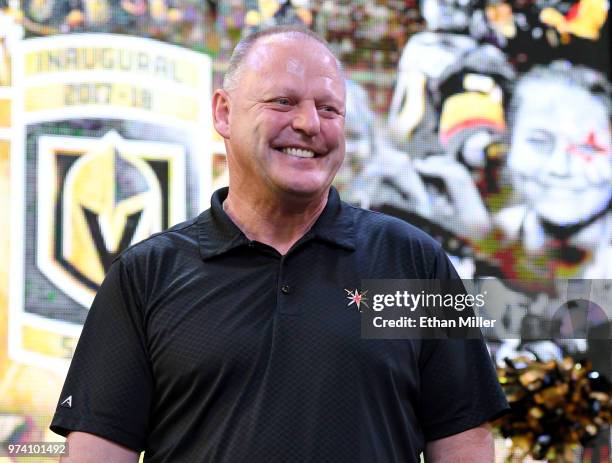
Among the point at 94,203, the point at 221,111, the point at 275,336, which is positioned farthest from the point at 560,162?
the point at 275,336

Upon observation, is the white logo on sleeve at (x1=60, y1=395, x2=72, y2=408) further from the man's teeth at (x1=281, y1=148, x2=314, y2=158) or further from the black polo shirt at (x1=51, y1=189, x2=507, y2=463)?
the man's teeth at (x1=281, y1=148, x2=314, y2=158)

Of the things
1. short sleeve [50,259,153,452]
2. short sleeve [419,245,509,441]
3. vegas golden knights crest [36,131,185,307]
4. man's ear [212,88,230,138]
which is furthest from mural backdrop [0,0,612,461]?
short sleeve [419,245,509,441]

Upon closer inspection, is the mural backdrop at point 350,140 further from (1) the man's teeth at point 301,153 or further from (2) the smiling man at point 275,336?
(1) the man's teeth at point 301,153

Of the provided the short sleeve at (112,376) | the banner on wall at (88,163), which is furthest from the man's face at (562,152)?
the short sleeve at (112,376)

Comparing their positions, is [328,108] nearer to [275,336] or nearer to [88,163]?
[275,336]

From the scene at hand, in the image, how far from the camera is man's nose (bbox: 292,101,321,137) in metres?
1.41

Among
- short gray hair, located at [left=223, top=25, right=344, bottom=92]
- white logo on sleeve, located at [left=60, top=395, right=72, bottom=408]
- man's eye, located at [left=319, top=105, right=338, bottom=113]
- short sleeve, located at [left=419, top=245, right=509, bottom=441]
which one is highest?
short gray hair, located at [left=223, top=25, right=344, bottom=92]

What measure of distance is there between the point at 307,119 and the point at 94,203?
1.83 m

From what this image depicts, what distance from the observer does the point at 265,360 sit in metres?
1.32

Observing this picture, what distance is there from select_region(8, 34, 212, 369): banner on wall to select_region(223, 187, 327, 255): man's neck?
167cm

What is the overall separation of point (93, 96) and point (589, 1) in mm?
1724

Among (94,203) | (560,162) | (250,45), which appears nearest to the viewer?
(250,45)

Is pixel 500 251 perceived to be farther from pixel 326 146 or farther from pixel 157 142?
pixel 326 146

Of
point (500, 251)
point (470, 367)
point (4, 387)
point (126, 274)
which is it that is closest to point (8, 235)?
point (4, 387)
